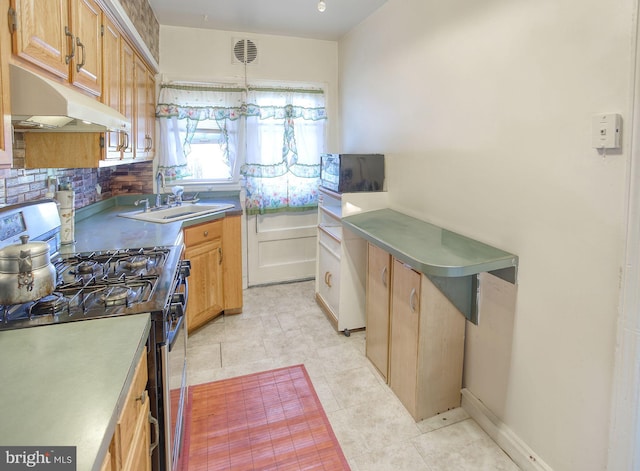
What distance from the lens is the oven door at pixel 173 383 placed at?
1346mm

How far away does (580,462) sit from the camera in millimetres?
1547

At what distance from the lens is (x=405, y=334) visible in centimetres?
219

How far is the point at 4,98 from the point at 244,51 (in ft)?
9.96

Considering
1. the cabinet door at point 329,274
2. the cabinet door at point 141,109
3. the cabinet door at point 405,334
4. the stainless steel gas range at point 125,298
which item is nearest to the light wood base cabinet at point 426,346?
the cabinet door at point 405,334

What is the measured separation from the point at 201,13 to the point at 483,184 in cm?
266

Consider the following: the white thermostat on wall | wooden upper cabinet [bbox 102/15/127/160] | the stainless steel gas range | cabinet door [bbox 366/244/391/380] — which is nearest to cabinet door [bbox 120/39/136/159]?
wooden upper cabinet [bbox 102/15/127/160]

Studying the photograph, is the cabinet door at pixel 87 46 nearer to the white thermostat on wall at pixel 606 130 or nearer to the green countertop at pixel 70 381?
the green countertop at pixel 70 381

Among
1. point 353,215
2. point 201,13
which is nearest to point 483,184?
point 353,215

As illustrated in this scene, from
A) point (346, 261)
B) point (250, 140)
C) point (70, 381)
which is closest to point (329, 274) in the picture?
point (346, 261)

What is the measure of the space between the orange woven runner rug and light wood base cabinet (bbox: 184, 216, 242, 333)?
72cm

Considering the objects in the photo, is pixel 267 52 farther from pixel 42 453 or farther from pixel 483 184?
pixel 42 453

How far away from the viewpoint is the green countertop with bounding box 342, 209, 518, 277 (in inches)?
68.9

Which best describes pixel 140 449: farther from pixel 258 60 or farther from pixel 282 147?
pixel 258 60

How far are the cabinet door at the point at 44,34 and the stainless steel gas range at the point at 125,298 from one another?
2.01ft
